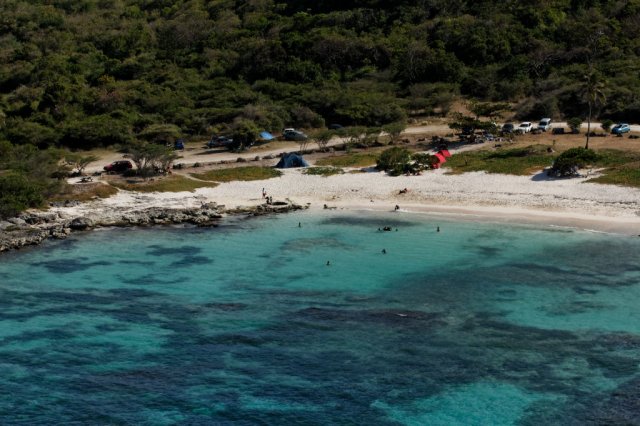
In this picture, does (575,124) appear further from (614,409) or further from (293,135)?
(614,409)

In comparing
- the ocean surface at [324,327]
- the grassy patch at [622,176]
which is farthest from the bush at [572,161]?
the ocean surface at [324,327]

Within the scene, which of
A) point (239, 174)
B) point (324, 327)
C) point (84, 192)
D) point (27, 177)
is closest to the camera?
point (324, 327)

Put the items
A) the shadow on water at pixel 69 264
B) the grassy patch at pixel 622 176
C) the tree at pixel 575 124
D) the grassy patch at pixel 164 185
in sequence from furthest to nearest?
A: the tree at pixel 575 124, the grassy patch at pixel 164 185, the grassy patch at pixel 622 176, the shadow on water at pixel 69 264

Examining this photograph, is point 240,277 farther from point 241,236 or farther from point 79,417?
point 79,417

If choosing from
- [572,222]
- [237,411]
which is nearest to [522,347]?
[237,411]

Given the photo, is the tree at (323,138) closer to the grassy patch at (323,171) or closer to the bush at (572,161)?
the grassy patch at (323,171)

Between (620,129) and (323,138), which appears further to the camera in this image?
(323,138)

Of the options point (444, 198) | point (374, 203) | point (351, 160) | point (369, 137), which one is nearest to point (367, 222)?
point (374, 203)
